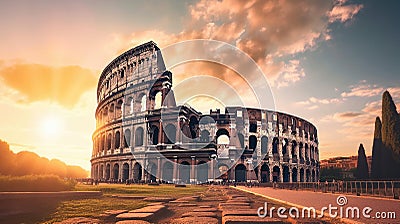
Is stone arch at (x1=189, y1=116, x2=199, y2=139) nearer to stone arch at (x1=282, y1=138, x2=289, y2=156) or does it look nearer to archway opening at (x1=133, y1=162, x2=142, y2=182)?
archway opening at (x1=133, y1=162, x2=142, y2=182)

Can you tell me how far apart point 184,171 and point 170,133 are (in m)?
4.38

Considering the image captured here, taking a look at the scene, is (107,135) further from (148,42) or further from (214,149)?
(214,149)

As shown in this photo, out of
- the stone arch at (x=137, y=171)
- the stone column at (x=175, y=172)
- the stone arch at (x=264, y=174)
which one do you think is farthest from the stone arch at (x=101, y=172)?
the stone arch at (x=264, y=174)

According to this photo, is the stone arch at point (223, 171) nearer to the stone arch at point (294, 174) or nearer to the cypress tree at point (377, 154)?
the stone arch at point (294, 174)

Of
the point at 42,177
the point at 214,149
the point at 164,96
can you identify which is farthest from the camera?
the point at 164,96

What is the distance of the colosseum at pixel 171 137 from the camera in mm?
30281

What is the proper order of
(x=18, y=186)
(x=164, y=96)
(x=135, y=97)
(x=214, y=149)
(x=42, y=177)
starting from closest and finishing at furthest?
(x=18, y=186) < (x=42, y=177) < (x=214, y=149) < (x=164, y=96) < (x=135, y=97)

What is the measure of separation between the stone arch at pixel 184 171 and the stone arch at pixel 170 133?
9.51 ft

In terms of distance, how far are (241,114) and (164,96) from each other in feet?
35.8

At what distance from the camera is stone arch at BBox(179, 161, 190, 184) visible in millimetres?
29734

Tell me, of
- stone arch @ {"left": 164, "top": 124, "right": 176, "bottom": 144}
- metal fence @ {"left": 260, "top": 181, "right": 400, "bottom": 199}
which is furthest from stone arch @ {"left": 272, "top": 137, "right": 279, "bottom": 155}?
metal fence @ {"left": 260, "top": 181, "right": 400, "bottom": 199}

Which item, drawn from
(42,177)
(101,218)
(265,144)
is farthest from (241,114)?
(101,218)

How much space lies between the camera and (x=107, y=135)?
37.6 meters

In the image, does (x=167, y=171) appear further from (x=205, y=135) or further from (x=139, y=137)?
(x=205, y=135)
